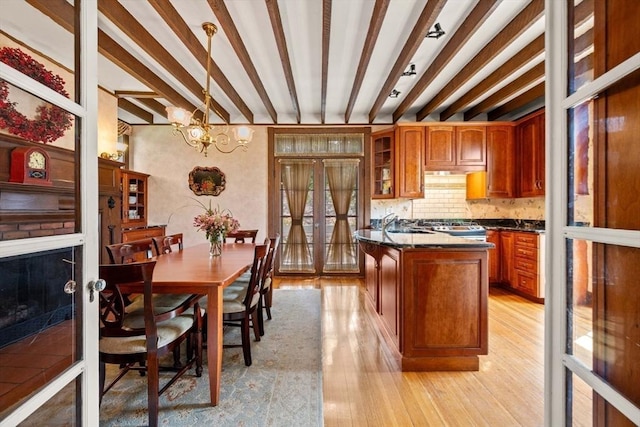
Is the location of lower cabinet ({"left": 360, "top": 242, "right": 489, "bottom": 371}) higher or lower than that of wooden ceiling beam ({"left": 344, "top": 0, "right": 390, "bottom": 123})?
lower

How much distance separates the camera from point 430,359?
217cm

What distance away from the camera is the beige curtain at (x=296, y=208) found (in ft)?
17.0

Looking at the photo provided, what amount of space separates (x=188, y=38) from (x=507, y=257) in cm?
479

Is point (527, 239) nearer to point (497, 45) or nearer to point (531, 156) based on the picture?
point (531, 156)

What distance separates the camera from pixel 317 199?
5.18 meters

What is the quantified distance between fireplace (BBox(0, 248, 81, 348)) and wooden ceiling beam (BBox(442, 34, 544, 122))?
378 cm

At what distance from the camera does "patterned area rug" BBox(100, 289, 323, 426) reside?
1648 mm

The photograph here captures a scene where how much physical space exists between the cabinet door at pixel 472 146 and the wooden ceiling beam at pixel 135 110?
5.17 metres

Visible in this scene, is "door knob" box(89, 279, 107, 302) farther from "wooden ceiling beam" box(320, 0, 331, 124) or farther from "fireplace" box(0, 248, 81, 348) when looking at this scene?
"wooden ceiling beam" box(320, 0, 331, 124)

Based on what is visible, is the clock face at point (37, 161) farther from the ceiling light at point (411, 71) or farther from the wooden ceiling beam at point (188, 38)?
the ceiling light at point (411, 71)

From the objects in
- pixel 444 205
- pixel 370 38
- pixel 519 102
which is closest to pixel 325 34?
pixel 370 38

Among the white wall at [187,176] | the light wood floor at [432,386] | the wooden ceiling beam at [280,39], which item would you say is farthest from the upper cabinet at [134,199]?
the light wood floor at [432,386]

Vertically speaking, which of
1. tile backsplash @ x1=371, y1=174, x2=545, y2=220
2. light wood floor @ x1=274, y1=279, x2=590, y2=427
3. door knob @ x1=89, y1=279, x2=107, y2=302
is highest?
tile backsplash @ x1=371, y1=174, x2=545, y2=220

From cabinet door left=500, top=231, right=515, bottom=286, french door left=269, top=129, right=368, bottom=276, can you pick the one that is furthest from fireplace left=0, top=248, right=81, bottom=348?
cabinet door left=500, top=231, right=515, bottom=286
